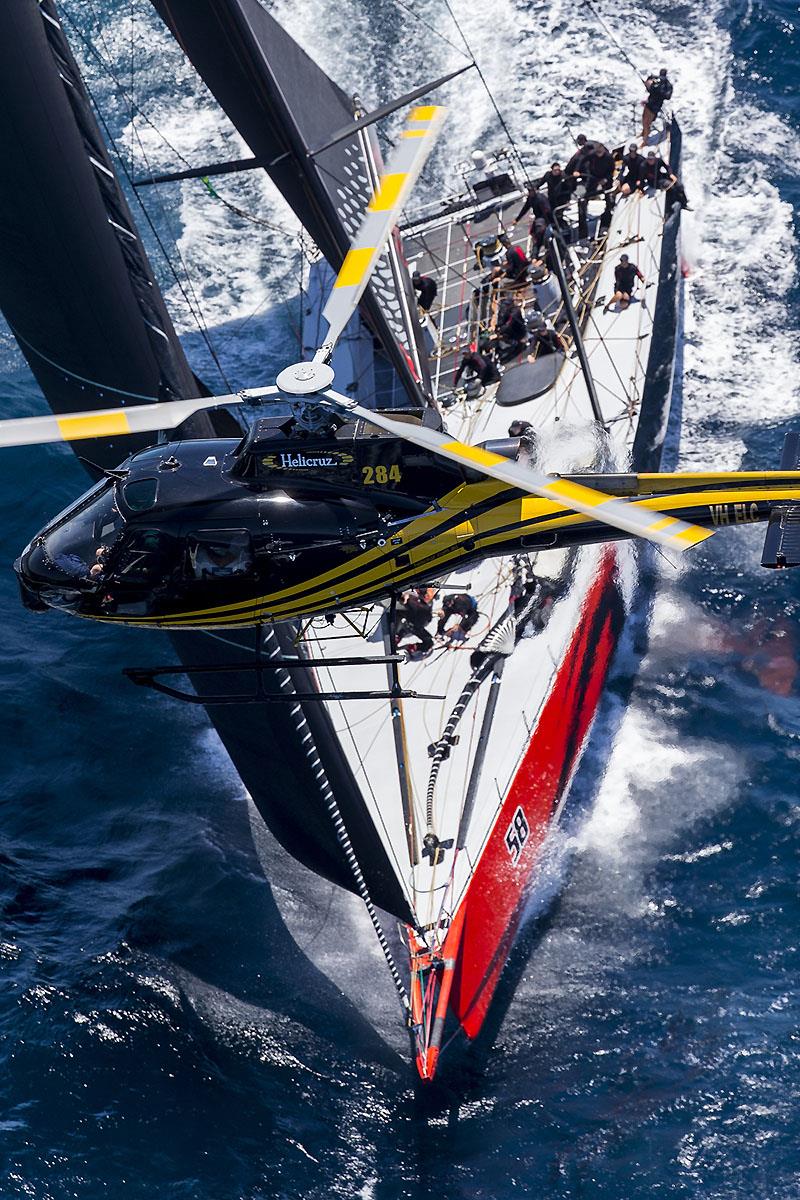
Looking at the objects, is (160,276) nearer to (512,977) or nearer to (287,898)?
(287,898)

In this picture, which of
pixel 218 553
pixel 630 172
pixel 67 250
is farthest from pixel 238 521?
pixel 630 172

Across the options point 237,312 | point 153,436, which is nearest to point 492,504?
point 153,436

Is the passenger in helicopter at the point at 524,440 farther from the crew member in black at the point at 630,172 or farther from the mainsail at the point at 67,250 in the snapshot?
the crew member in black at the point at 630,172

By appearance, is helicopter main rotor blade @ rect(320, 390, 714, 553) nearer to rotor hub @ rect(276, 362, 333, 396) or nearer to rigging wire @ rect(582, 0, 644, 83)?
rotor hub @ rect(276, 362, 333, 396)

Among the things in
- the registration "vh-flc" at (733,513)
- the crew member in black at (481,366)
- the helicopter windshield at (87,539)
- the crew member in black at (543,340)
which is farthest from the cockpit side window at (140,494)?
the crew member in black at (543,340)

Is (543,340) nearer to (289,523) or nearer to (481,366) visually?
(481,366)

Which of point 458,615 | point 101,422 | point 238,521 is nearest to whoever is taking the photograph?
point 101,422

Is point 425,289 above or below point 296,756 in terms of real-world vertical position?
above
